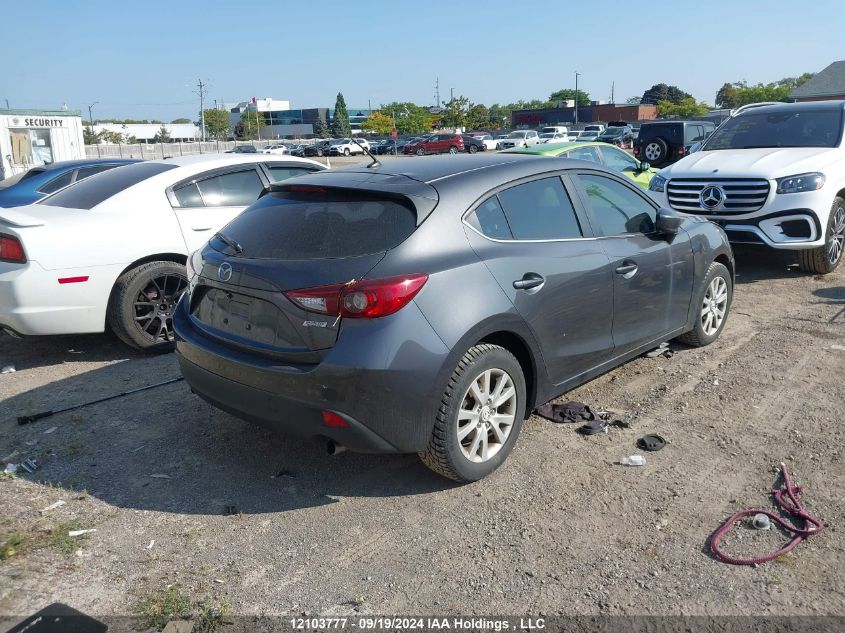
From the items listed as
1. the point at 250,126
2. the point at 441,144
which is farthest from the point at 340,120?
the point at 441,144

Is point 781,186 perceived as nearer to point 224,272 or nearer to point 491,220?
point 491,220

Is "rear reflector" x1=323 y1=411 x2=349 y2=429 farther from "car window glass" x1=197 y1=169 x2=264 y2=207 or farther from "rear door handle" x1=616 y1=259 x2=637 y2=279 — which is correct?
"car window glass" x1=197 y1=169 x2=264 y2=207

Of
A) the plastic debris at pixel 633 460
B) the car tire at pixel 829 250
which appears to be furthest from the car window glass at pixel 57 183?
the car tire at pixel 829 250

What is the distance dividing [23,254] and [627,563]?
473 centimetres

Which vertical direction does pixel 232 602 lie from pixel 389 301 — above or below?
below

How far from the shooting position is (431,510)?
363 centimetres

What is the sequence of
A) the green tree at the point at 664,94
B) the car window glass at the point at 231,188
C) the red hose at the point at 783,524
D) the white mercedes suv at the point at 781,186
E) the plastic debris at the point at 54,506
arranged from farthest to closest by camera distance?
the green tree at the point at 664,94 → the white mercedes suv at the point at 781,186 → the car window glass at the point at 231,188 → the plastic debris at the point at 54,506 → the red hose at the point at 783,524

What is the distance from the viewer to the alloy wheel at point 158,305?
5.98m

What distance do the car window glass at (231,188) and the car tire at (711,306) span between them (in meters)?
4.12

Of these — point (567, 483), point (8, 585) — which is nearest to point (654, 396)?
point (567, 483)

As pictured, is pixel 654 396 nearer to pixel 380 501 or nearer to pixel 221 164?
pixel 380 501

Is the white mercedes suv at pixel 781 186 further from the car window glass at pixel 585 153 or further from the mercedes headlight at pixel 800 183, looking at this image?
the car window glass at pixel 585 153

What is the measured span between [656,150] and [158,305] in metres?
17.2

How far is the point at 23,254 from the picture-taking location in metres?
5.33
